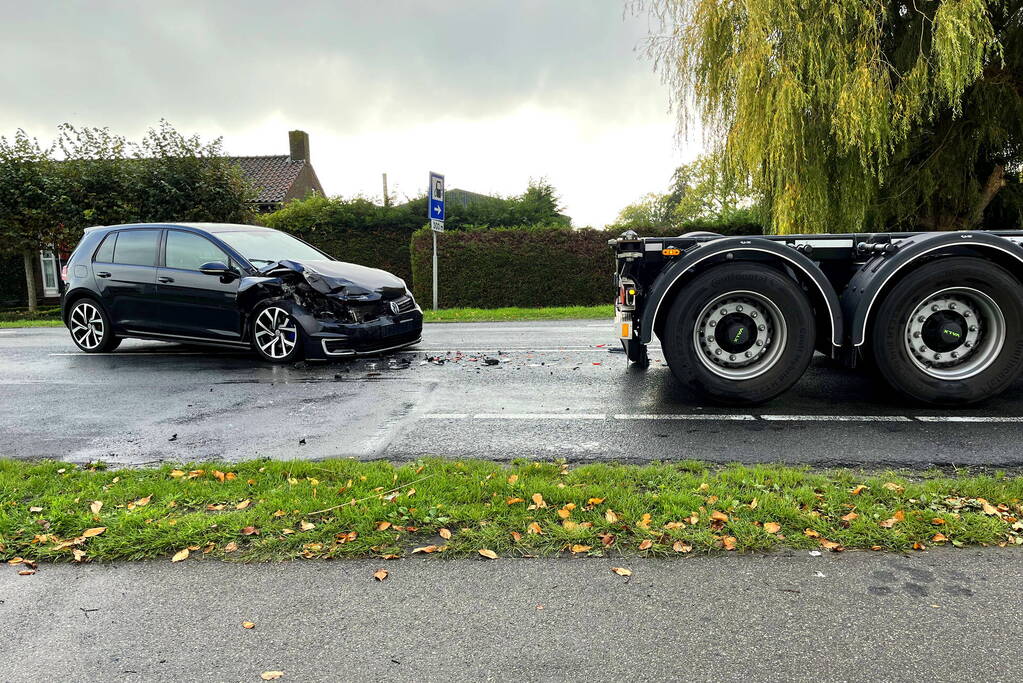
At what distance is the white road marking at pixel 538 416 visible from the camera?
5.45m

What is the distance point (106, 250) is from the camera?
9.41 meters

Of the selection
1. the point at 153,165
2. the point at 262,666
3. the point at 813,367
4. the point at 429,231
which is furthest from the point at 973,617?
the point at 153,165

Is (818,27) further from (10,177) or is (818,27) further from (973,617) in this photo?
(10,177)

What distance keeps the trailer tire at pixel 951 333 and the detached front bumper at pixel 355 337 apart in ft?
17.4

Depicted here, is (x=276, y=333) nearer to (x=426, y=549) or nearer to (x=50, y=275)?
(x=426, y=549)

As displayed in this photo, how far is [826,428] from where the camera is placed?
500 centimetres

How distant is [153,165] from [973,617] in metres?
24.8

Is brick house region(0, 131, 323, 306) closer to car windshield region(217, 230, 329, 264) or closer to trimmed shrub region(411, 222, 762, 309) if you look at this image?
trimmed shrub region(411, 222, 762, 309)

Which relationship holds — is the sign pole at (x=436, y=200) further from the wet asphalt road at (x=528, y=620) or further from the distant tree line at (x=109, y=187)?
the wet asphalt road at (x=528, y=620)

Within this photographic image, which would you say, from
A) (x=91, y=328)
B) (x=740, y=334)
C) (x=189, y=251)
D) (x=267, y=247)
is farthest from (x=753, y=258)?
(x=91, y=328)

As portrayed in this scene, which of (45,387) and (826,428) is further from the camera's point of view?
(45,387)

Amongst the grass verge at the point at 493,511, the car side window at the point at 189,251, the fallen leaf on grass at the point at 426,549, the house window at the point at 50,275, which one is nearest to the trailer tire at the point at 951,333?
the grass verge at the point at 493,511

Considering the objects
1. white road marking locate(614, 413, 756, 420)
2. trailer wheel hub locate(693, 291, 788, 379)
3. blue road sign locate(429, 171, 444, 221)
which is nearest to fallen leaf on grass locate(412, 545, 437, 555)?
white road marking locate(614, 413, 756, 420)

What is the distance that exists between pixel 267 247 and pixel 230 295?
0.92 metres
